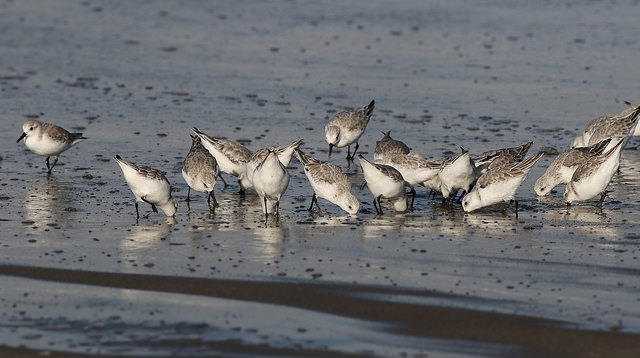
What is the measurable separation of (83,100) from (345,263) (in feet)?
28.9

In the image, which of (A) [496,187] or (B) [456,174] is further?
(B) [456,174]

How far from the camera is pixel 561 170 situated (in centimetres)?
1157

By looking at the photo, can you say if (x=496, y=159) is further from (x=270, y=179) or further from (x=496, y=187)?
(x=270, y=179)

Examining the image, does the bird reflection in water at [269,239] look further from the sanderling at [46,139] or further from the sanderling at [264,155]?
the sanderling at [46,139]

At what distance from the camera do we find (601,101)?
1592 centimetres

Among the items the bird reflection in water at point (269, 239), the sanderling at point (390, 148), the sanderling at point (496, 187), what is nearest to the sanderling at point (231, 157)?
the bird reflection in water at point (269, 239)

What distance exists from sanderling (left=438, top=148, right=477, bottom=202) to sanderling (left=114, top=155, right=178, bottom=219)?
10.7ft

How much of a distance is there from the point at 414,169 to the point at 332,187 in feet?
4.50

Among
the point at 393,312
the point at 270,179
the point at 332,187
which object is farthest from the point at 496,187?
the point at 393,312

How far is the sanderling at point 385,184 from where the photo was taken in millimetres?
10750

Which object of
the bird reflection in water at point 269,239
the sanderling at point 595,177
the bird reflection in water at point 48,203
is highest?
the sanderling at point 595,177

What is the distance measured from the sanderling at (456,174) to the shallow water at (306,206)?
11.5 inches

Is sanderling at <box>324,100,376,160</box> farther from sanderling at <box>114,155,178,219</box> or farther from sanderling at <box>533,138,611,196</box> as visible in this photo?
sanderling at <box>114,155,178,219</box>

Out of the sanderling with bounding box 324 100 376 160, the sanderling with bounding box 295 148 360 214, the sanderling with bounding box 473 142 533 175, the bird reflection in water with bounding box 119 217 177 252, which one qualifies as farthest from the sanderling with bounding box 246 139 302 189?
the sanderling with bounding box 473 142 533 175
